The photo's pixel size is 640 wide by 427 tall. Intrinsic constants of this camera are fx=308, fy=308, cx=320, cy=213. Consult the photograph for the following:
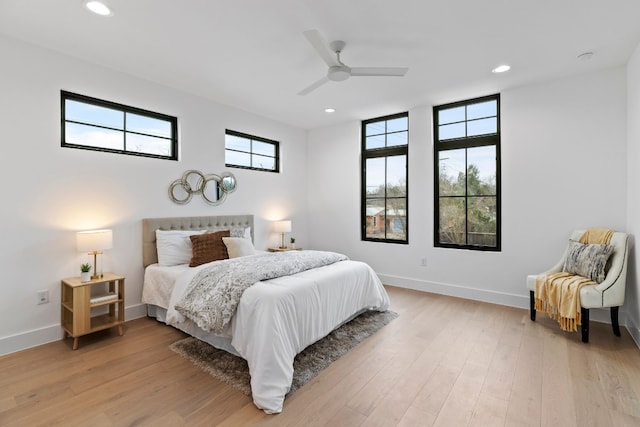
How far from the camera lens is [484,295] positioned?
4.09 meters

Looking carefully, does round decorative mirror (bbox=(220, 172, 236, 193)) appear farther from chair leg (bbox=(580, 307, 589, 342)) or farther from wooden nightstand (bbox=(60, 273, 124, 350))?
chair leg (bbox=(580, 307, 589, 342))

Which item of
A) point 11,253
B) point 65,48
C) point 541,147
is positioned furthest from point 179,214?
point 541,147

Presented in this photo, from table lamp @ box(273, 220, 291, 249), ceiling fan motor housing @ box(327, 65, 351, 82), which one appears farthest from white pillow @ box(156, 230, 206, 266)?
ceiling fan motor housing @ box(327, 65, 351, 82)

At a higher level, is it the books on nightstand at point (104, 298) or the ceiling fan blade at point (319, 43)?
the ceiling fan blade at point (319, 43)

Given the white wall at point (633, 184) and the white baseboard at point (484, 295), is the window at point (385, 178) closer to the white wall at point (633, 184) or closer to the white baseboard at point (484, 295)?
the white baseboard at point (484, 295)

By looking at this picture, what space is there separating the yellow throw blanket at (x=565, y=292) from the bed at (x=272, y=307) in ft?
5.22

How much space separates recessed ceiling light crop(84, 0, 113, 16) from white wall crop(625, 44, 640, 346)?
4.50 metres

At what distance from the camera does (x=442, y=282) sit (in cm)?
445

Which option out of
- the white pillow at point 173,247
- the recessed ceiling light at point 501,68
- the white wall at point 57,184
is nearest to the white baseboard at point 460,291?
the recessed ceiling light at point 501,68

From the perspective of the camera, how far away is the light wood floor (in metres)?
1.88

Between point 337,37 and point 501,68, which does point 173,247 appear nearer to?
point 337,37

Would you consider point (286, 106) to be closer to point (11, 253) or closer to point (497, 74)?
point (497, 74)

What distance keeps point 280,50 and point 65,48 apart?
2.02 m

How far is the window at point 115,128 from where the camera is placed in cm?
312
